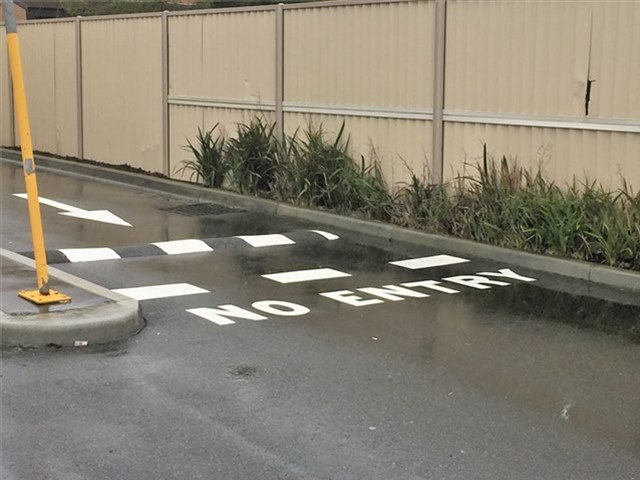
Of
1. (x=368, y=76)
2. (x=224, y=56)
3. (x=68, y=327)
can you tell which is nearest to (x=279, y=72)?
(x=224, y=56)

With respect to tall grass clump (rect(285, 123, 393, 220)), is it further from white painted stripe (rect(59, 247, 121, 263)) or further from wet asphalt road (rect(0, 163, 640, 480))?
white painted stripe (rect(59, 247, 121, 263))

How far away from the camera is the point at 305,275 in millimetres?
9438

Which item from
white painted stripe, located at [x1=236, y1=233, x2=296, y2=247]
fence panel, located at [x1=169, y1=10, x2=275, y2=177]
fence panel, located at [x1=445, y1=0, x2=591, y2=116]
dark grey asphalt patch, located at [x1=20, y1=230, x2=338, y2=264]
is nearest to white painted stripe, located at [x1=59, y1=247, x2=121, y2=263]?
dark grey asphalt patch, located at [x1=20, y1=230, x2=338, y2=264]

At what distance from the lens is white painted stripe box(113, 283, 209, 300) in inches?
331

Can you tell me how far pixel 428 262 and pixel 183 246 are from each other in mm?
2722

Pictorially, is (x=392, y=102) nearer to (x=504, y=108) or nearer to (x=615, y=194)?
(x=504, y=108)

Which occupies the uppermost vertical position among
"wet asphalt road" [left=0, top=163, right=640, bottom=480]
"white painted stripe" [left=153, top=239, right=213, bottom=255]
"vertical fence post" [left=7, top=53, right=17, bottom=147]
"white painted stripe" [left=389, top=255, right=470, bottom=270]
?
"vertical fence post" [left=7, top=53, right=17, bottom=147]

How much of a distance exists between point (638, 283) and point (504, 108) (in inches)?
115

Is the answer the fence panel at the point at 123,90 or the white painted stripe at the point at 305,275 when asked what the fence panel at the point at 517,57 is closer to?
the white painted stripe at the point at 305,275

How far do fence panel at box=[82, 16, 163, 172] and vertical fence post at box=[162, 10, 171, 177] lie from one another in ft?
0.42

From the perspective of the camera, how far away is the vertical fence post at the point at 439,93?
1155 cm

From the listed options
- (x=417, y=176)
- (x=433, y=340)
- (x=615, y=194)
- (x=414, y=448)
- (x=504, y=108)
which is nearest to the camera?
(x=414, y=448)

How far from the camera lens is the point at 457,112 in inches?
453

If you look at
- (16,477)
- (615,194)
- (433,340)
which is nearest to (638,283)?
(615,194)
